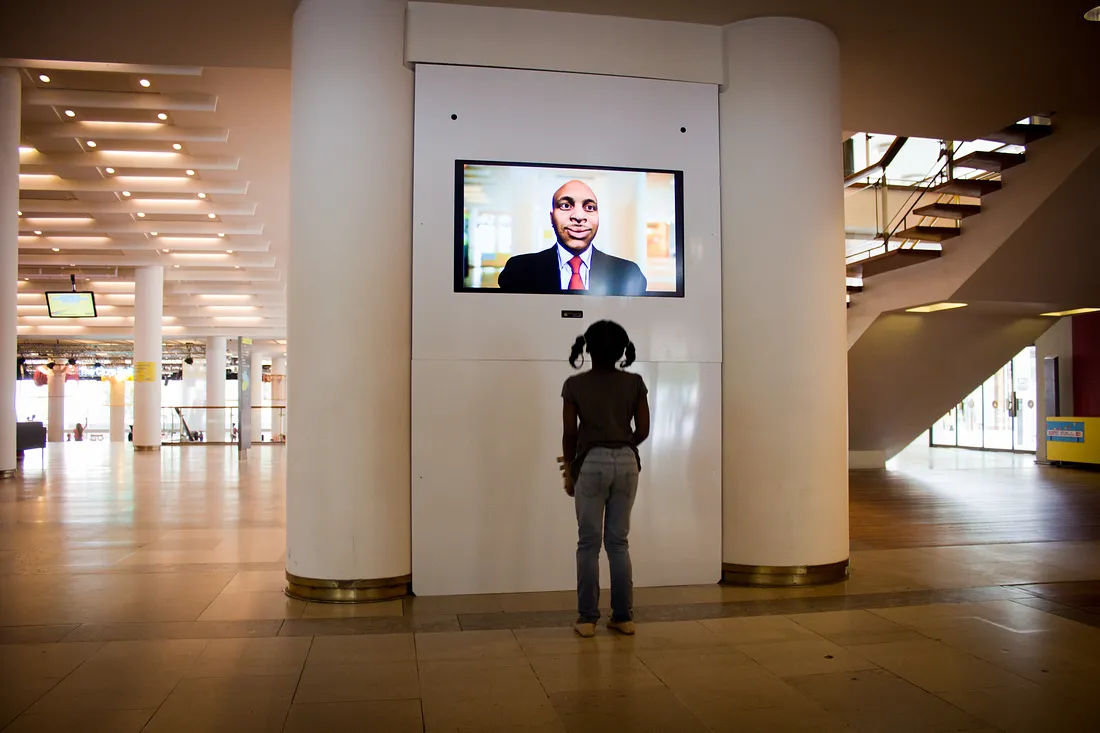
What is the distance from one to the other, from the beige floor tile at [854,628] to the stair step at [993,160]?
245 inches

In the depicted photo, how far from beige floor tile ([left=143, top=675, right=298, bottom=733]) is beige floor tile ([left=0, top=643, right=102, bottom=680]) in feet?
2.19

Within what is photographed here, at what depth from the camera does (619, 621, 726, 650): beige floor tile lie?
4.27 m

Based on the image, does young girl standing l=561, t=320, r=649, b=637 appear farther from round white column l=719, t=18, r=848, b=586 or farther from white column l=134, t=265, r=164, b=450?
white column l=134, t=265, r=164, b=450

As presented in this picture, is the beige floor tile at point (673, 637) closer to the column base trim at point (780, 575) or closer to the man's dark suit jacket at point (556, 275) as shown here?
the column base trim at point (780, 575)

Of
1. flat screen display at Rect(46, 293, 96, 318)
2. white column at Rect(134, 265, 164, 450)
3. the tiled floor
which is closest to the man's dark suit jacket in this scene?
the tiled floor

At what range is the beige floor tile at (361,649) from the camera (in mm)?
4023

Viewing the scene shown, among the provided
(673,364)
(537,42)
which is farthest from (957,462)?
(537,42)

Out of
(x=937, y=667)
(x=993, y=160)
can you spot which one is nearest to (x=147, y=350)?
(x=993, y=160)

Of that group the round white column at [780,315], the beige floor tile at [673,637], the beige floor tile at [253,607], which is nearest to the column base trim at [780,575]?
the round white column at [780,315]

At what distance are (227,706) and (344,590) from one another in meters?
1.83

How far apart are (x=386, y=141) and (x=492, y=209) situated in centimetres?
79

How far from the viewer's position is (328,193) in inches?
208

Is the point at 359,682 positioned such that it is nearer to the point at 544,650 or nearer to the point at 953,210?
the point at 544,650

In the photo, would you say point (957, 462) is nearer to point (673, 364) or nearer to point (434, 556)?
point (673, 364)
